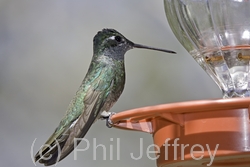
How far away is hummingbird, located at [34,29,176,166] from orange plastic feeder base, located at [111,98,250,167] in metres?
0.79

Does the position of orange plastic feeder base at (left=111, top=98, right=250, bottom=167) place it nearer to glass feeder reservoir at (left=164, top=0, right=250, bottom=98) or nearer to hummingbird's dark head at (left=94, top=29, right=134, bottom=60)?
glass feeder reservoir at (left=164, top=0, right=250, bottom=98)

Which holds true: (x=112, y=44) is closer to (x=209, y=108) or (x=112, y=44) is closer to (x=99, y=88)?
(x=99, y=88)

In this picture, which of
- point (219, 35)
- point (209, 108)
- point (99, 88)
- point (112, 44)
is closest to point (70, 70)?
point (112, 44)

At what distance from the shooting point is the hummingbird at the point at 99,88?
2896mm

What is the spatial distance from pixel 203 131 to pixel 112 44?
1563mm

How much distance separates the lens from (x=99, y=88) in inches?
125

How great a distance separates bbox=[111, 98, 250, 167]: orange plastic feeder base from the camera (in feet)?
5.95

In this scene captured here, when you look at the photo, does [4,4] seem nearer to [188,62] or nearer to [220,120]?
[188,62]

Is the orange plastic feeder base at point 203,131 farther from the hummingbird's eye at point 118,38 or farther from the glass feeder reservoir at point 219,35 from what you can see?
the hummingbird's eye at point 118,38

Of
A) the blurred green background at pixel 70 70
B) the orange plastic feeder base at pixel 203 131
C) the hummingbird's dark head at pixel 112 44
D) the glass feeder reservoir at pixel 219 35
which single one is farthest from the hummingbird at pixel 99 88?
the blurred green background at pixel 70 70

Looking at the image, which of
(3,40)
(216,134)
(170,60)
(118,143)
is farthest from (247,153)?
(3,40)

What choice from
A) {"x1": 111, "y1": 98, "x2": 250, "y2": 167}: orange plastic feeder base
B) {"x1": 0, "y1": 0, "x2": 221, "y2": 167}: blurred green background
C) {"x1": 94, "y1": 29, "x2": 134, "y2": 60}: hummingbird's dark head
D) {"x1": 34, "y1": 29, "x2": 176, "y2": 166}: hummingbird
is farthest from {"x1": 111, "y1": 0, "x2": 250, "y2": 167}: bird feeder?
{"x1": 0, "y1": 0, "x2": 221, "y2": 167}: blurred green background

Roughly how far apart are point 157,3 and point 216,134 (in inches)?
172

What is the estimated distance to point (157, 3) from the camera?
6152 millimetres
